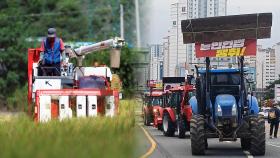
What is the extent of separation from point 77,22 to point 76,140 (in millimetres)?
1178

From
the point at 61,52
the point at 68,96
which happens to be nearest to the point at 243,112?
the point at 68,96

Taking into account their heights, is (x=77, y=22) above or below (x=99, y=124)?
above

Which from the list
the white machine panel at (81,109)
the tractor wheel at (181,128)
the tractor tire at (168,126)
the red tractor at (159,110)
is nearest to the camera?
the white machine panel at (81,109)

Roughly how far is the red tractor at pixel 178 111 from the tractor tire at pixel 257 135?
5041 mm

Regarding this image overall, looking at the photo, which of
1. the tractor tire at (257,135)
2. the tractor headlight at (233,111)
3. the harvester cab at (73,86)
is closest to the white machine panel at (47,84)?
the harvester cab at (73,86)

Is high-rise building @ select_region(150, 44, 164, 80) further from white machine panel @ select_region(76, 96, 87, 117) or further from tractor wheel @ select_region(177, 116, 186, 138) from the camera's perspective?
tractor wheel @ select_region(177, 116, 186, 138)

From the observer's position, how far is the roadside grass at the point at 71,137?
1.80 metres

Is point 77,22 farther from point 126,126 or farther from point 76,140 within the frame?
point 76,140

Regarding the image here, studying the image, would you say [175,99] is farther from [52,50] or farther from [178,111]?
[52,50]

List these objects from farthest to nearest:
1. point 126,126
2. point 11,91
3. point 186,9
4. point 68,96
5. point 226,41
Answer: point 226,41, point 68,96, point 186,9, point 11,91, point 126,126

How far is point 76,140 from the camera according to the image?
1.95 metres

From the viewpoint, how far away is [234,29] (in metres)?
8.44

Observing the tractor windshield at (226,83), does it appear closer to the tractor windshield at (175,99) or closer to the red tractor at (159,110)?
the tractor windshield at (175,99)

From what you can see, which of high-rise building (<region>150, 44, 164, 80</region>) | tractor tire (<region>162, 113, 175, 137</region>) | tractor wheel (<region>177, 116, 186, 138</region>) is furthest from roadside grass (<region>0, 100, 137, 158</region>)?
tractor tire (<region>162, 113, 175, 137</region>)
